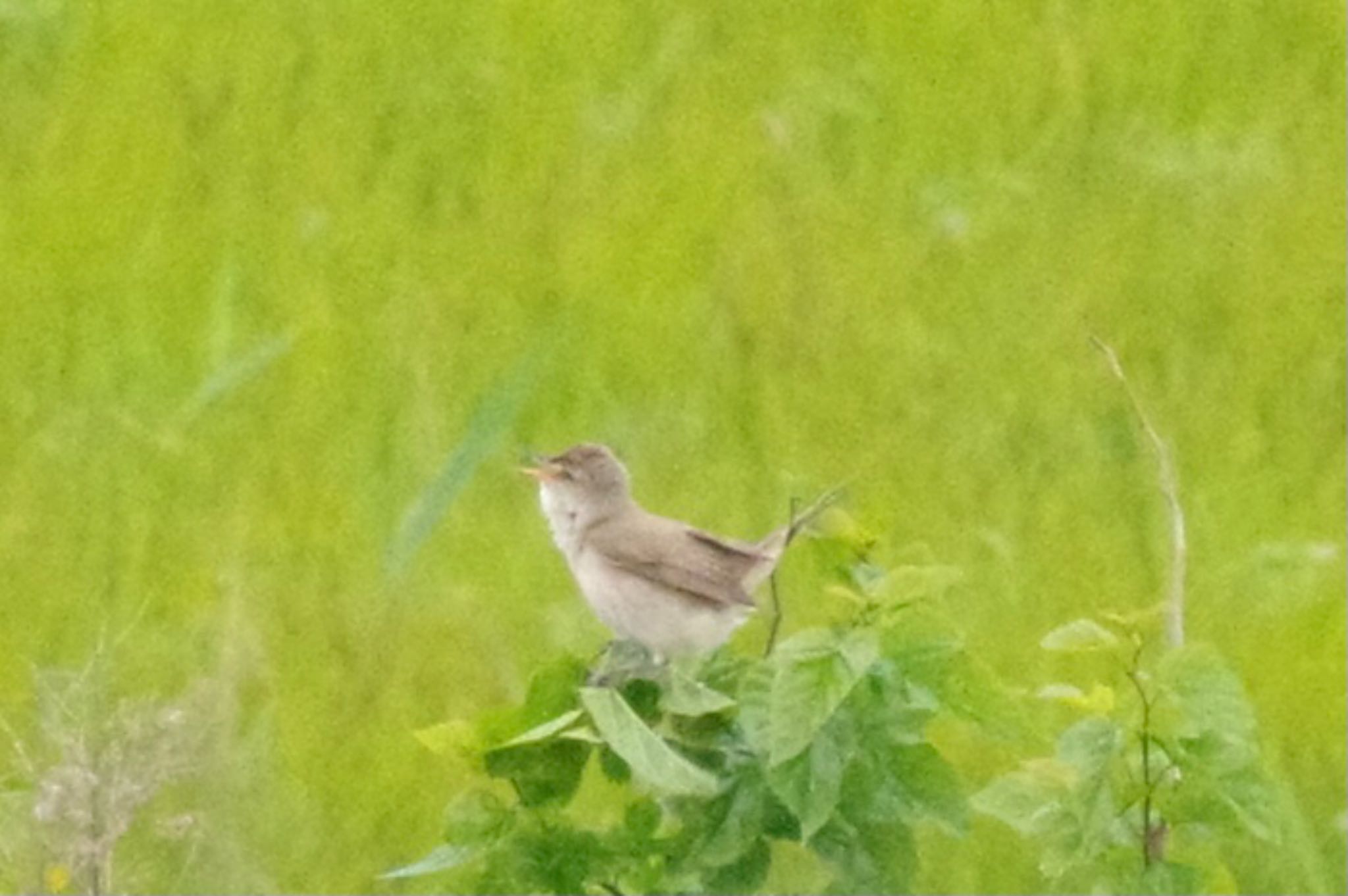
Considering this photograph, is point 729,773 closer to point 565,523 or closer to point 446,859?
point 446,859

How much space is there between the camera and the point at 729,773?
15.0 feet

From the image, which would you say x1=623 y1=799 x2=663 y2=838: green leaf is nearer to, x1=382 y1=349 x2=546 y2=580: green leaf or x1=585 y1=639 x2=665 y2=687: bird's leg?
x1=585 y1=639 x2=665 y2=687: bird's leg

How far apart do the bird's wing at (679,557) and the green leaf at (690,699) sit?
88 centimetres

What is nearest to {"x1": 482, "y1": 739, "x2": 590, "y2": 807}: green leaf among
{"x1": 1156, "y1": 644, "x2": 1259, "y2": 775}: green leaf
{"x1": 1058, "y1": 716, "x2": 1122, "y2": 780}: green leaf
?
{"x1": 1058, "y1": 716, "x2": 1122, "y2": 780}: green leaf

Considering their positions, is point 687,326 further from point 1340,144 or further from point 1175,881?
point 1175,881

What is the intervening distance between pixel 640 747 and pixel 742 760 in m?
0.27

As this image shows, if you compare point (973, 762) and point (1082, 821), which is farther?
point (973, 762)

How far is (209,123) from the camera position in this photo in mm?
9383

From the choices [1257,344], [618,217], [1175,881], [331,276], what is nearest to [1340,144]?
[1257,344]

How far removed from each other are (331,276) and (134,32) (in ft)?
4.52

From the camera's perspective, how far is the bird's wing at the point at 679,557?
5.59 meters

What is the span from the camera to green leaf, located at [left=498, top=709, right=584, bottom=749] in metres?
4.35

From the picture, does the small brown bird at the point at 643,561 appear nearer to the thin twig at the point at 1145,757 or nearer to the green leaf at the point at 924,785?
the green leaf at the point at 924,785

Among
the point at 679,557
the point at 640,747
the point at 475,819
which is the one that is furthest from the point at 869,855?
the point at 679,557
